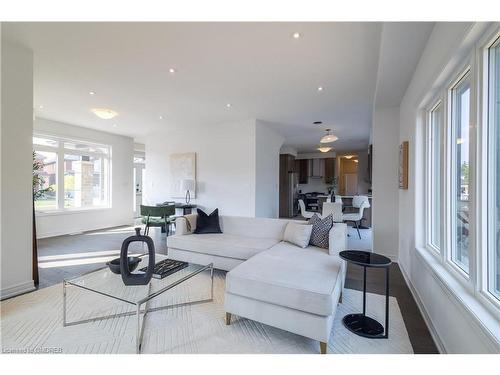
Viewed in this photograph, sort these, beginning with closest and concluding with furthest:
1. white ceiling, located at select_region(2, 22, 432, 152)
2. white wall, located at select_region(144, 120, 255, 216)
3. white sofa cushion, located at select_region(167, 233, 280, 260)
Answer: white ceiling, located at select_region(2, 22, 432, 152), white sofa cushion, located at select_region(167, 233, 280, 260), white wall, located at select_region(144, 120, 255, 216)

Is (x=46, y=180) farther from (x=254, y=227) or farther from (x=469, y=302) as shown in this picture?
(x=469, y=302)

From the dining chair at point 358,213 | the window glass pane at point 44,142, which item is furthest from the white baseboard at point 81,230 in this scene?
the dining chair at point 358,213

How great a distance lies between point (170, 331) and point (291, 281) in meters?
1.08

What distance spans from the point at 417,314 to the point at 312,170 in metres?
9.21

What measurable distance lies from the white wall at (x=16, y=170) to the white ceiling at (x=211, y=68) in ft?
1.02

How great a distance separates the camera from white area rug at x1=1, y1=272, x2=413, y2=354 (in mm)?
1748

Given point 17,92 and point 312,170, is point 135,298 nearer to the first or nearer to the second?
point 17,92

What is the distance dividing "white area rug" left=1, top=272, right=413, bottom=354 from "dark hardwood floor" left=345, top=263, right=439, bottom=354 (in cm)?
7

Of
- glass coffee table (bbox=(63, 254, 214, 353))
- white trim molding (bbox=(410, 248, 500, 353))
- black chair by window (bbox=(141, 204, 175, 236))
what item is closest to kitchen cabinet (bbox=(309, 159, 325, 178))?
black chair by window (bbox=(141, 204, 175, 236))

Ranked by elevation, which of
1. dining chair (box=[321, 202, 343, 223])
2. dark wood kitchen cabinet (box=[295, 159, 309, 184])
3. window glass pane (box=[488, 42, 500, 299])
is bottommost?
dining chair (box=[321, 202, 343, 223])

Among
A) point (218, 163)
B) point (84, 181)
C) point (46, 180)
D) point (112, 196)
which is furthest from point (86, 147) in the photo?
point (218, 163)

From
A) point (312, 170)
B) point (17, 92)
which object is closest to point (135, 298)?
point (17, 92)

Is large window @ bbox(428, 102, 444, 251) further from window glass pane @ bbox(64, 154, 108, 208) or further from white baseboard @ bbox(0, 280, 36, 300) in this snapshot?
window glass pane @ bbox(64, 154, 108, 208)
